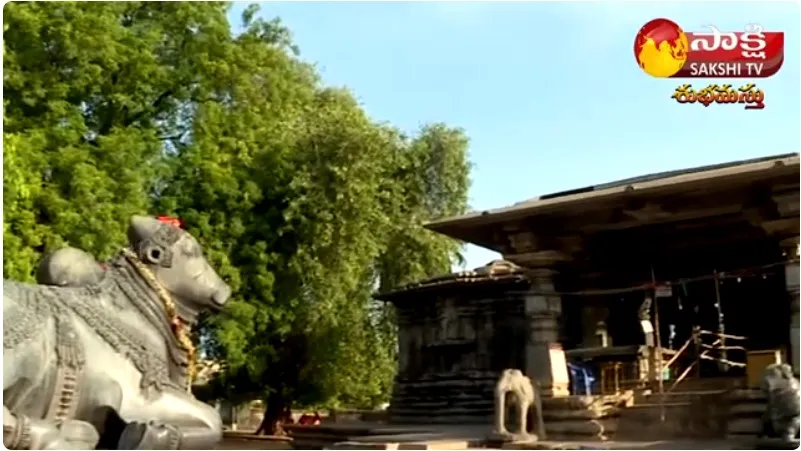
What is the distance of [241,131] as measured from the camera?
58.9 ft

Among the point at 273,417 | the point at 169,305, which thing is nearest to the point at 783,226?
the point at 169,305

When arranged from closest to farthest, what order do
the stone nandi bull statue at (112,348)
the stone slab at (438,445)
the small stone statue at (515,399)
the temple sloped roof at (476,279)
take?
1. the stone nandi bull statue at (112,348)
2. the stone slab at (438,445)
3. the small stone statue at (515,399)
4. the temple sloped roof at (476,279)

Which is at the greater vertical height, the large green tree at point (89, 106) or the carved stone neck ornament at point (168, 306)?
the large green tree at point (89, 106)

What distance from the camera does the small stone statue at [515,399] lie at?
32.9ft

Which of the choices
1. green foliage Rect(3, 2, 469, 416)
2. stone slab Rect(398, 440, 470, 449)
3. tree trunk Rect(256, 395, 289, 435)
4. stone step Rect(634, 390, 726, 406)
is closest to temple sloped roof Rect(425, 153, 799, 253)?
stone step Rect(634, 390, 726, 406)

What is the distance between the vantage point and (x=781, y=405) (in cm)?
879

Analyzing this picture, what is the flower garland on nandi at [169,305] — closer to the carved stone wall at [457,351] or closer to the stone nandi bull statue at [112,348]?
the stone nandi bull statue at [112,348]

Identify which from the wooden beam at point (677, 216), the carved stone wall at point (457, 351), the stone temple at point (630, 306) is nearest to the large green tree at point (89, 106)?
the carved stone wall at point (457, 351)

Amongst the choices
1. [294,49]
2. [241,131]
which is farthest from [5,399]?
[294,49]

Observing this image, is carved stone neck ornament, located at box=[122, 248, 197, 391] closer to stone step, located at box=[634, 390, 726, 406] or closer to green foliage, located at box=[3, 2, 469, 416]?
stone step, located at box=[634, 390, 726, 406]

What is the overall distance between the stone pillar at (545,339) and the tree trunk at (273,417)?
10.3m

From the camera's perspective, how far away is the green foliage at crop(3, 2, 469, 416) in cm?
1473

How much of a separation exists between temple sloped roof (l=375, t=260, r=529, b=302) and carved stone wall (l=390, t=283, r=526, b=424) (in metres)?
0.07

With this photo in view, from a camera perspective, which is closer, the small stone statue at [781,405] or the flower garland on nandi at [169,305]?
the flower garland on nandi at [169,305]
